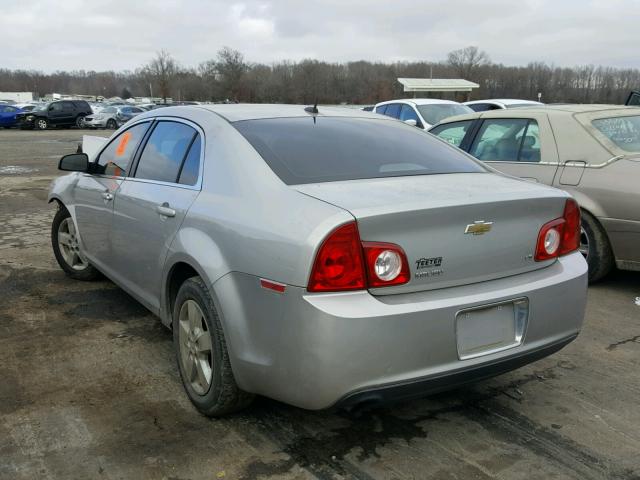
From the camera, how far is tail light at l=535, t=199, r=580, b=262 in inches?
111

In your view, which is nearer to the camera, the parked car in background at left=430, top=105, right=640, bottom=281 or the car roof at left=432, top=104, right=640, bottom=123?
the parked car in background at left=430, top=105, right=640, bottom=281

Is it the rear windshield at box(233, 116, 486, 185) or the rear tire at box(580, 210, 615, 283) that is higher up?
the rear windshield at box(233, 116, 486, 185)

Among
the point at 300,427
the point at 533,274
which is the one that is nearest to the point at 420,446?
the point at 300,427

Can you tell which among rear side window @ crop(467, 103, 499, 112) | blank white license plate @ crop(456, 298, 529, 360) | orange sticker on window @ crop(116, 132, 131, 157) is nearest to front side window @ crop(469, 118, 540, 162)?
blank white license plate @ crop(456, 298, 529, 360)

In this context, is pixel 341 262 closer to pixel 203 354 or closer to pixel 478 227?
pixel 478 227

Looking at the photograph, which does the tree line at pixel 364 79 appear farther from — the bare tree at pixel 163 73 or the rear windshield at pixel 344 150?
the rear windshield at pixel 344 150

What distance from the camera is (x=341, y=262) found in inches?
91.7

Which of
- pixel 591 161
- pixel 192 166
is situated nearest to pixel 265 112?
pixel 192 166

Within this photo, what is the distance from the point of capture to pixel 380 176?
2939 millimetres

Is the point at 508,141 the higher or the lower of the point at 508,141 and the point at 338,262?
the higher

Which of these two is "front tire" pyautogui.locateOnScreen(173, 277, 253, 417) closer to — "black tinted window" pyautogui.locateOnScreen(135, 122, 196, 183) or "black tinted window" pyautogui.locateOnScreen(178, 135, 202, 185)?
"black tinted window" pyautogui.locateOnScreen(178, 135, 202, 185)

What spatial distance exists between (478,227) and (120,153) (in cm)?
279

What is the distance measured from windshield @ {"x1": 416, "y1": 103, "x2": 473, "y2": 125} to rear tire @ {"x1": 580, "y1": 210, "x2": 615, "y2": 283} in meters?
7.25

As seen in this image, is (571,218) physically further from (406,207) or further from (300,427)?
(300,427)
